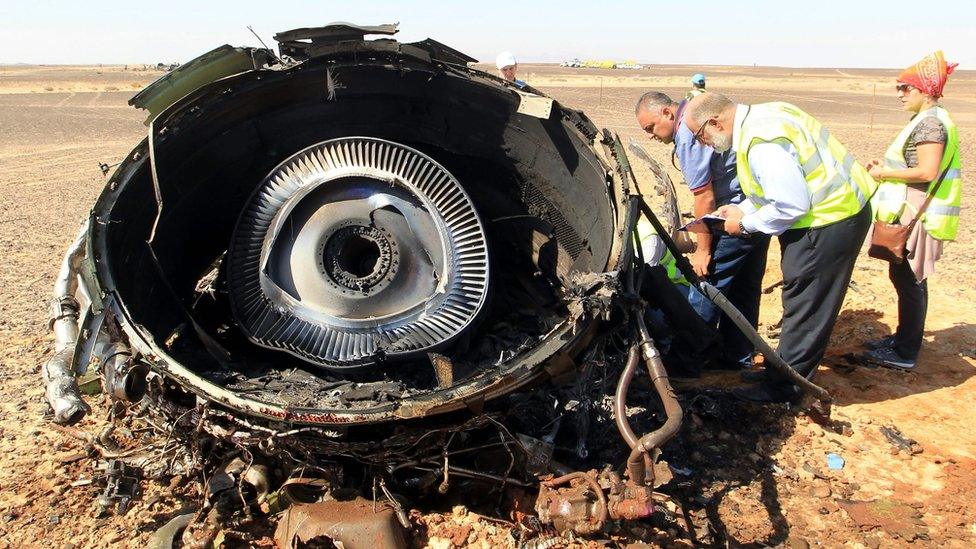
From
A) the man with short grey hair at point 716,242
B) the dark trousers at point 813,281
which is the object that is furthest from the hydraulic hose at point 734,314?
the man with short grey hair at point 716,242

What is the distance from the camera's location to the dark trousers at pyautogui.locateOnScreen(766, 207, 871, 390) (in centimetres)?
331

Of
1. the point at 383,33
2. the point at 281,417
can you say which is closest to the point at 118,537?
the point at 281,417

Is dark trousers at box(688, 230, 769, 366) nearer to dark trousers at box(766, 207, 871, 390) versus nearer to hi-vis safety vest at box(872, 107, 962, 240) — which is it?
dark trousers at box(766, 207, 871, 390)

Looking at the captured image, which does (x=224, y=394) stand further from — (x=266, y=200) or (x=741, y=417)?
(x=741, y=417)

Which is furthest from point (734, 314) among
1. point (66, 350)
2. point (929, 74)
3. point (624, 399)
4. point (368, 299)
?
point (66, 350)

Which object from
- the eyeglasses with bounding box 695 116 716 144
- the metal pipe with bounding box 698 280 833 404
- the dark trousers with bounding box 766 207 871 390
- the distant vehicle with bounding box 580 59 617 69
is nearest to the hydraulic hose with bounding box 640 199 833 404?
the metal pipe with bounding box 698 280 833 404

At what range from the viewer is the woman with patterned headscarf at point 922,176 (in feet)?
12.4

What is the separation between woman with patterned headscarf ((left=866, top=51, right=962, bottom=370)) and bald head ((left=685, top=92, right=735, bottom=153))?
1223mm

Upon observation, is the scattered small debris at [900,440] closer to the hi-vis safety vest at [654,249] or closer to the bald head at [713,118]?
the hi-vis safety vest at [654,249]

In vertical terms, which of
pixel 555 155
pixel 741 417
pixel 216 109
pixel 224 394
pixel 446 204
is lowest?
pixel 741 417

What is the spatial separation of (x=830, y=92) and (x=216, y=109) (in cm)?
3045

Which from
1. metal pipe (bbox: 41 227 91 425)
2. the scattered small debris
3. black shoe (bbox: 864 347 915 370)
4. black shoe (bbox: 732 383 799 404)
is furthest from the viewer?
black shoe (bbox: 864 347 915 370)

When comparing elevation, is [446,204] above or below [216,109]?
below

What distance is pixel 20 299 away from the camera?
17.7 ft
